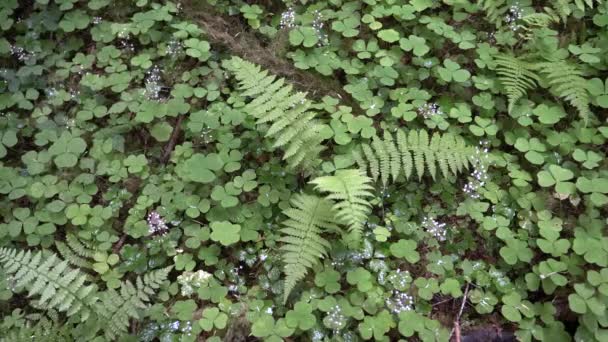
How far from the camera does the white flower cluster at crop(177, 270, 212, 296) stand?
3.10 meters

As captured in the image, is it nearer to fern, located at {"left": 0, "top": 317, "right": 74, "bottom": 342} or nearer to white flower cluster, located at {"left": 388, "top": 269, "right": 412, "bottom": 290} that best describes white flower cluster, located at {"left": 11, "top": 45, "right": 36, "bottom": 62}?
fern, located at {"left": 0, "top": 317, "right": 74, "bottom": 342}

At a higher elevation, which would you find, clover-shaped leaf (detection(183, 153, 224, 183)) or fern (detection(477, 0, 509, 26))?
fern (detection(477, 0, 509, 26))

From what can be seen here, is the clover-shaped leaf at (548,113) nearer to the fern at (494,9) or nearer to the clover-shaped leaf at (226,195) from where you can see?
the fern at (494,9)

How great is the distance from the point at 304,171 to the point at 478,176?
1.19 meters

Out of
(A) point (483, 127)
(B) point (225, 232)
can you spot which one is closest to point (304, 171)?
(B) point (225, 232)

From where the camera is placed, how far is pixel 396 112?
3615 mm

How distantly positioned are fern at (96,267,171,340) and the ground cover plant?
14 mm

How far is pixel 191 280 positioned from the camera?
3131mm

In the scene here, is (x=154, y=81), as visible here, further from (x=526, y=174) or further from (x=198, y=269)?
(x=526, y=174)

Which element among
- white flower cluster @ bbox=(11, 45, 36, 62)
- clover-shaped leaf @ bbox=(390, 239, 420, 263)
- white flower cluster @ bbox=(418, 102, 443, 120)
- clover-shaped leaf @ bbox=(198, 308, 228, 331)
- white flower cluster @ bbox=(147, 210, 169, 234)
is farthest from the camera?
white flower cluster @ bbox=(11, 45, 36, 62)

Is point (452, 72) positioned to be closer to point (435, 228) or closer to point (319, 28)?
point (319, 28)

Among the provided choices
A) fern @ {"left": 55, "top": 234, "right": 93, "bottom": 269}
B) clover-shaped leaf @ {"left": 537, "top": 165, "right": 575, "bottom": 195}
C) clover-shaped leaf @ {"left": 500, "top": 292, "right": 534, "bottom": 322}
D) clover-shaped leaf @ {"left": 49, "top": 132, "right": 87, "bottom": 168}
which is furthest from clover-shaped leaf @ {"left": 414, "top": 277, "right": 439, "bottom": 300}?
clover-shaped leaf @ {"left": 49, "top": 132, "right": 87, "bottom": 168}

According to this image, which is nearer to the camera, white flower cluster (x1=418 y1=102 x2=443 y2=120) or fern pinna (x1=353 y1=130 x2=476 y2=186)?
fern pinna (x1=353 y1=130 x2=476 y2=186)

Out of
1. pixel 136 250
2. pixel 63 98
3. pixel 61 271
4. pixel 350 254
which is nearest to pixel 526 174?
pixel 350 254
